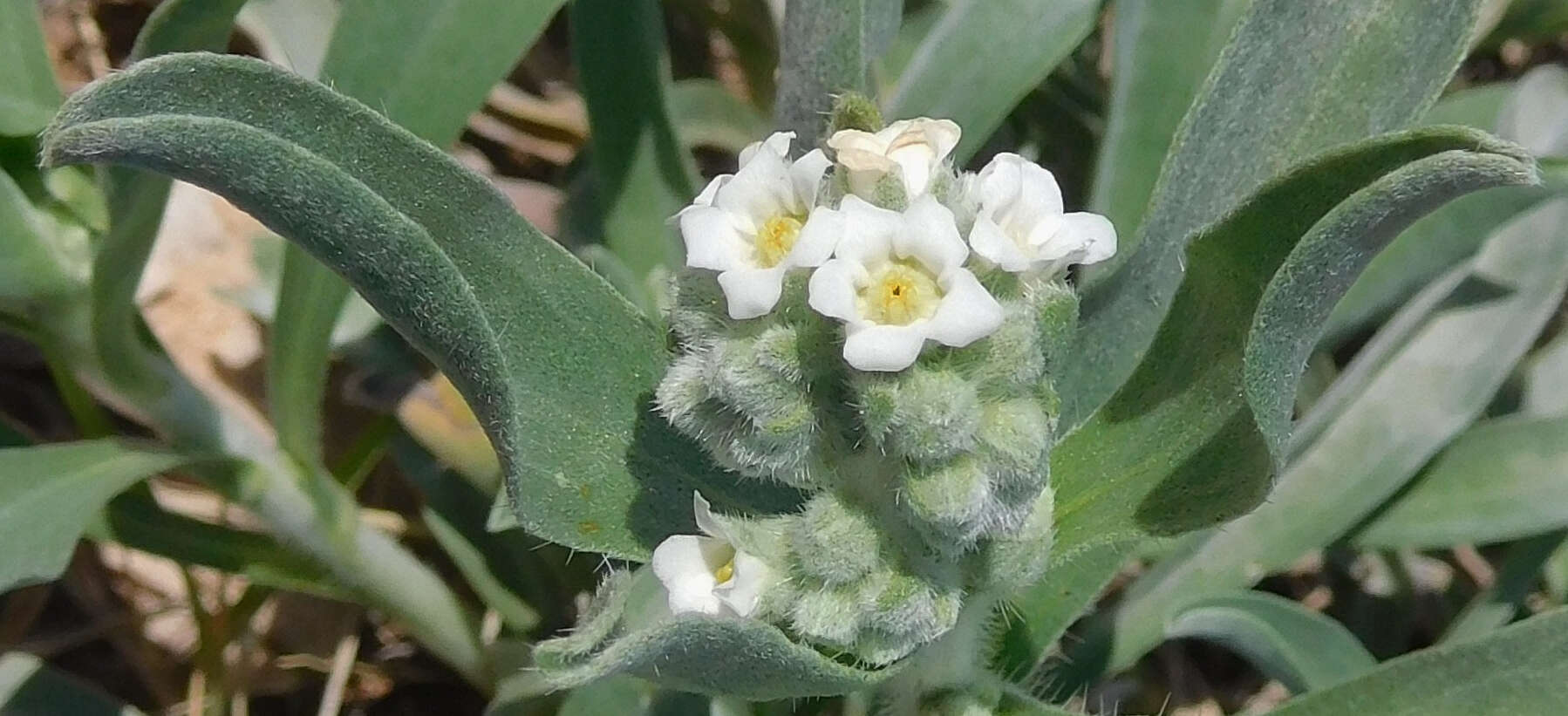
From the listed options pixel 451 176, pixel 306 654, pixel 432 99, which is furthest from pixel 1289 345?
pixel 306 654

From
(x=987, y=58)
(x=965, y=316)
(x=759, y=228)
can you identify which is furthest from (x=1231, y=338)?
(x=987, y=58)

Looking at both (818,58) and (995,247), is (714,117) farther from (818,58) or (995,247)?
(995,247)

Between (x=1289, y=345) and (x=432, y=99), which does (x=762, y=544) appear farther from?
(x=432, y=99)

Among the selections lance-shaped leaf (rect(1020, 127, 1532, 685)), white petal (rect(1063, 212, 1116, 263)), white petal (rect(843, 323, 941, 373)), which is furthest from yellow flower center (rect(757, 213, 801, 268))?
lance-shaped leaf (rect(1020, 127, 1532, 685))

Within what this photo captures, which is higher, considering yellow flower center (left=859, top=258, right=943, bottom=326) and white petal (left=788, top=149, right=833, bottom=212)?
white petal (left=788, top=149, right=833, bottom=212)

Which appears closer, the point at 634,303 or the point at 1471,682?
the point at 1471,682

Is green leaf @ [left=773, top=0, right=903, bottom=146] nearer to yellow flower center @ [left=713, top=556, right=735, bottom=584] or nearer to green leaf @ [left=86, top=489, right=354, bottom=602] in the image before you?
yellow flower center @ [left=713, top=556, right=735, bottom=584]
